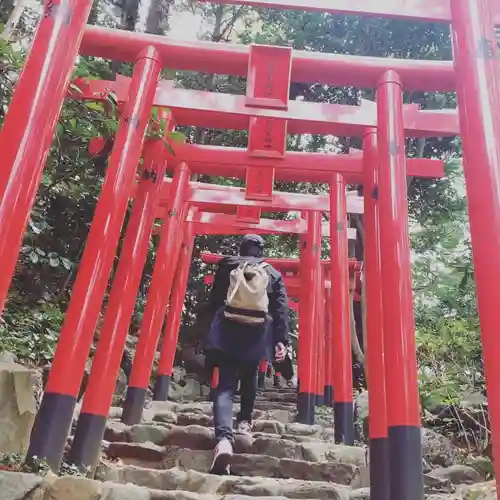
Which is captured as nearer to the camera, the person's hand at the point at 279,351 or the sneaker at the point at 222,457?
the sneaker at the point at 222,457

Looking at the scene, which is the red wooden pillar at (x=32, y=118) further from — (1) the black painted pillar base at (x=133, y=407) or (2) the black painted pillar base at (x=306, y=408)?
(2) the black painted pillar base at (x=306, y=408)

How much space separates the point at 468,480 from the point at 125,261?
3.77 m

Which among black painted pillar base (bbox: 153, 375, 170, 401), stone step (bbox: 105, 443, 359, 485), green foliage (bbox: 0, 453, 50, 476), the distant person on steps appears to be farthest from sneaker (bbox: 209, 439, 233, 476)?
black painted pillar base (bbox: 153, 375, 170, 401)

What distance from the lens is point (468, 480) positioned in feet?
17.7

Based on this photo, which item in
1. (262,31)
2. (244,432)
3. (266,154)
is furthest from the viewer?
(262,31)

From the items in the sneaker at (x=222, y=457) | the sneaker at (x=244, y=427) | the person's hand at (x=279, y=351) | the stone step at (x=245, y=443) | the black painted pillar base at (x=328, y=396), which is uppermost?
the black painted pillar base at (x=328, y=396)

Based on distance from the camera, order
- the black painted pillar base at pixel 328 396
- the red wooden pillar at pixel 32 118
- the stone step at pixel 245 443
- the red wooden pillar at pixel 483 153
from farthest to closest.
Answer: the black painted pillar base at pixel 328 396, the stone step at pixel 245 443, the red wooden pillar at pixel 32 118, the red wooden pillar at pixel 483 153

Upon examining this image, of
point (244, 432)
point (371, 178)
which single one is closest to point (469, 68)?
point (371, 178)

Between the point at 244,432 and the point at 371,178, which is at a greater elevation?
the point at 371,178

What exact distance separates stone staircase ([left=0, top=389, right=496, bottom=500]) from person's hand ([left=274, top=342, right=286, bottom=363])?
838 millimetres

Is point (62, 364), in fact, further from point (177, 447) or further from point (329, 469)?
point (329, 469)

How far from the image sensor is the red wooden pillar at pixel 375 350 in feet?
14.1

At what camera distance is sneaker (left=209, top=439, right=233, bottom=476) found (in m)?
4.49

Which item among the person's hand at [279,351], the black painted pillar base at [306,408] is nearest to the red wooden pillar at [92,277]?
the person's hand at [279,351]
